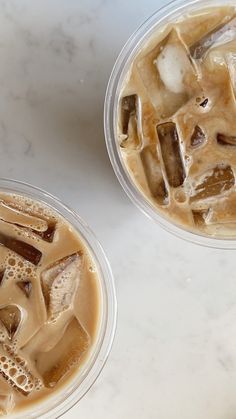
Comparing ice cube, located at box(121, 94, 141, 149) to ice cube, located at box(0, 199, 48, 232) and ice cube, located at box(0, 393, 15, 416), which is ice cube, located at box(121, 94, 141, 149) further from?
ice cube, located at box(0, 393, 15, 416)

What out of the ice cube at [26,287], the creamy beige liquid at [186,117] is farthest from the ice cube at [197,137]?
the ice cube at [26,287]

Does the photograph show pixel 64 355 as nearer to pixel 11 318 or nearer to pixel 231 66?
pixel 11 318

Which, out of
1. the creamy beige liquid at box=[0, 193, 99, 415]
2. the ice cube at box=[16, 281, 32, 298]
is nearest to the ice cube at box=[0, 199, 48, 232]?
the creamy beige liquid at box=[0, 193, 99, 415]

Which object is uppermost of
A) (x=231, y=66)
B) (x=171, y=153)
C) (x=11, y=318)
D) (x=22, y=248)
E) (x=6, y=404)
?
(x=231, y=66)

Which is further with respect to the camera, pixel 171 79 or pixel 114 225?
pixel 114 225

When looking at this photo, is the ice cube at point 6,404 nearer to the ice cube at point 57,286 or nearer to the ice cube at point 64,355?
the ice cube at point 64,355

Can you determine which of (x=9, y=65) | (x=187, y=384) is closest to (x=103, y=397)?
(x=187, y=384)

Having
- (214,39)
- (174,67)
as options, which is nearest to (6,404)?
(174,67)

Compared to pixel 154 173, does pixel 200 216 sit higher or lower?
lower
